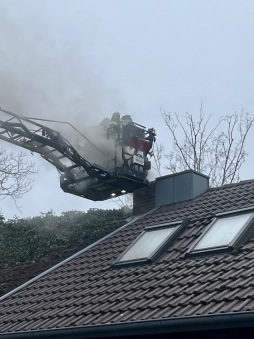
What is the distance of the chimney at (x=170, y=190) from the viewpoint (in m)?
14.7

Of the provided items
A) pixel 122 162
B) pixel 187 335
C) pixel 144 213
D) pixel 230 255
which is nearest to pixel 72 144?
pixel 122 162

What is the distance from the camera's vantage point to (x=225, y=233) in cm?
1130

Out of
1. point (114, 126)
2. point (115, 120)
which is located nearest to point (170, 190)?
point (114, 126)

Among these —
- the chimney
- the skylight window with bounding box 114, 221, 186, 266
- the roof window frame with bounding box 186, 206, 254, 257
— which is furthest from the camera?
the chimney

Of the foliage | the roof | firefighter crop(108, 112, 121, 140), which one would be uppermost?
firefighter crop(108, 112, 121, 140)

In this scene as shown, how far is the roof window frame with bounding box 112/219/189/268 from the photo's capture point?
1186 cm

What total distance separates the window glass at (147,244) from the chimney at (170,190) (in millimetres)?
1815

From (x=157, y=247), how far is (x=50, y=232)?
525 centimetres

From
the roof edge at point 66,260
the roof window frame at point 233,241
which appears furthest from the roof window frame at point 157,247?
the roof edge at point 66,260

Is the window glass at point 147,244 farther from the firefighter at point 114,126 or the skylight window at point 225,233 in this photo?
the firefighter at point 114,126

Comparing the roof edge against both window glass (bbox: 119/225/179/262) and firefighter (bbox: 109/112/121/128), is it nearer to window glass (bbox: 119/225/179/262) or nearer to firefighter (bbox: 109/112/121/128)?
window glass (bbox: 119/225/179/262)

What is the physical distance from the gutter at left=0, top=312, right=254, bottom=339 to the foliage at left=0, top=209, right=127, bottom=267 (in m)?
4.90

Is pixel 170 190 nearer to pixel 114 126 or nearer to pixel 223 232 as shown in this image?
pixel 114 126

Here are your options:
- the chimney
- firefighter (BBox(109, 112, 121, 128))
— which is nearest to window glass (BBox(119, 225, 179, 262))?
the chimney
